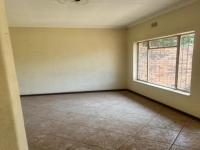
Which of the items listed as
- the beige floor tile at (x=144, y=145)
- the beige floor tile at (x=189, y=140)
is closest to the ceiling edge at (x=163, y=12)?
the beige floor tile at (x=189, y=140)

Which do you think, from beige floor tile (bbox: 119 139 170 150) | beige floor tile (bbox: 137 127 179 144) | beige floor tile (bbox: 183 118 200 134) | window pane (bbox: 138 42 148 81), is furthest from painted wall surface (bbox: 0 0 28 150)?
window pane (bbox: 138 42 148 81)

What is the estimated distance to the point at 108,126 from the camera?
3.09 meters

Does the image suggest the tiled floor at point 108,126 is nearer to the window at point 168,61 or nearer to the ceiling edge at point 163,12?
the window at point 168,61

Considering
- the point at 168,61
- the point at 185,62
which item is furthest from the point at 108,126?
the point at 168,61

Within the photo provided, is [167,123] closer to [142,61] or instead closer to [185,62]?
[185,62]

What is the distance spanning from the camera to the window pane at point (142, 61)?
5.27 m

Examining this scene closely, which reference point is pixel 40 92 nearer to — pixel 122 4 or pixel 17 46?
pixel 17 46

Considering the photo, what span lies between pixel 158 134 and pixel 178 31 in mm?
2374

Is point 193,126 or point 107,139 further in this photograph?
point 193,126

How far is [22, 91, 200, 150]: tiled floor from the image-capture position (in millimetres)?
2453

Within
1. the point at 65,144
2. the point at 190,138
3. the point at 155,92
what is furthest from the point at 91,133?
the point at 155,92

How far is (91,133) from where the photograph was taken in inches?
111

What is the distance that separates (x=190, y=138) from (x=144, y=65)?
123 inches

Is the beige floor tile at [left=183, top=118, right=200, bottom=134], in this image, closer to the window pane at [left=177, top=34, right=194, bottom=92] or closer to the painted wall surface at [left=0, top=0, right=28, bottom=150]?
the window pane at [left=177, top=34, right=194, bottom=92]
